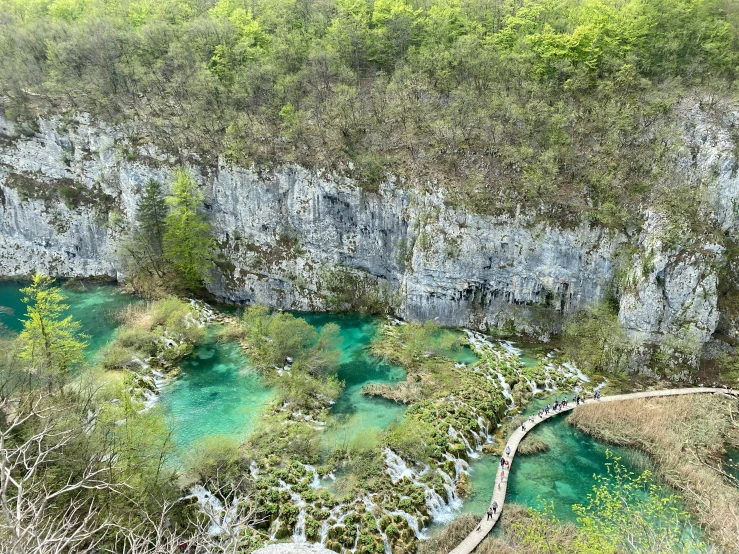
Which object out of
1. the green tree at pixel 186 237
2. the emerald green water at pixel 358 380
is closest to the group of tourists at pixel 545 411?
the emerald green water at pixel 358 380

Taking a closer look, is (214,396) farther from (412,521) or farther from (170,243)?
(170,243)

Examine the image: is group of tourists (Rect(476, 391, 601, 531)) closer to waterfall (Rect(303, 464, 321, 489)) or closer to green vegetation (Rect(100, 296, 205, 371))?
waterfall (Rect(303, 464, 321, 489))

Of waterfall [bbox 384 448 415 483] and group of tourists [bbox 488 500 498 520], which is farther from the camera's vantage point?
waterfall [bbox 384 448 415 483]

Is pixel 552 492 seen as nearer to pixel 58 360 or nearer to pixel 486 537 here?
pixel 486 537

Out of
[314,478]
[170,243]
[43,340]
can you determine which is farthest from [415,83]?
[43,340]

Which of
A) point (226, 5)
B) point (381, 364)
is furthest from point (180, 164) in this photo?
point (381, 364)

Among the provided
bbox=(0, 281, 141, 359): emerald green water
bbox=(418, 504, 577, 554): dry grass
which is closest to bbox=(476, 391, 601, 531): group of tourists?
bbox=(418, 504, 577, 554): dry grass

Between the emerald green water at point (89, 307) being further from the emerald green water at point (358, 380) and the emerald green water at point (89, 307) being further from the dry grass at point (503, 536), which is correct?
the dry grass at point (503, 536)
